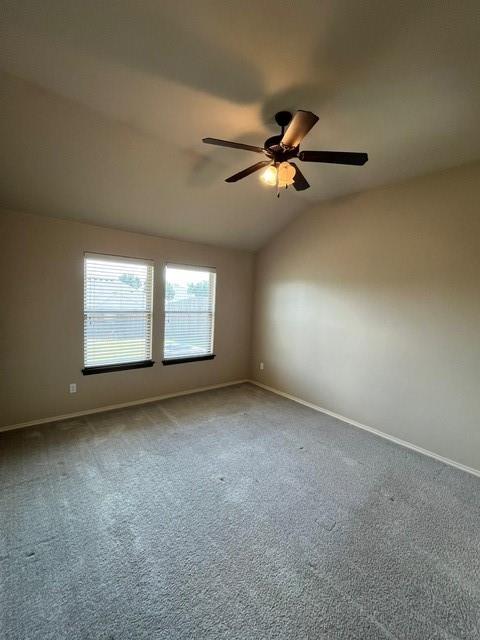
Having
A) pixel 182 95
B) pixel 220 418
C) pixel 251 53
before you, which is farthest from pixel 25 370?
pixel 251 53

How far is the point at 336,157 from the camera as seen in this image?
1.92 m

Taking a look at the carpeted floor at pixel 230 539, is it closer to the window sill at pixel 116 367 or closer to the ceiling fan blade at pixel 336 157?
the window sill at pixel 116 367

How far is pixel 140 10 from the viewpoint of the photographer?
4.76ft

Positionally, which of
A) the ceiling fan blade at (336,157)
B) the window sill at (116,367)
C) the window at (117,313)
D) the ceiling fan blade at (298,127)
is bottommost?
the window sill at (116,367)

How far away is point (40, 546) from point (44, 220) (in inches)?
119

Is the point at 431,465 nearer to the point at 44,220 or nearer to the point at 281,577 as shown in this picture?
the point at 281,577

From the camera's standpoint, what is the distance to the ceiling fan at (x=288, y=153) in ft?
5.86

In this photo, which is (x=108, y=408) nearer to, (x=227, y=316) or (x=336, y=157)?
(x=227, y=316)

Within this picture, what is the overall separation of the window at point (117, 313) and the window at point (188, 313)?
0.98 ft

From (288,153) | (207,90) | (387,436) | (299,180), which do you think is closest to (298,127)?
(288,153)

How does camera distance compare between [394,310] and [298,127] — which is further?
[394,310]

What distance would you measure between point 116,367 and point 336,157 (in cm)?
340

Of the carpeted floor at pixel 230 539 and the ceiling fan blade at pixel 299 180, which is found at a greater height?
the ceiling fan blade at pixel 299 180

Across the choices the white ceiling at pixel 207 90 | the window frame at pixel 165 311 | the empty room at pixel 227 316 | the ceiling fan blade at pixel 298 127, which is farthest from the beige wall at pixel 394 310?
the ceiling fan blade at pixel 298 127
